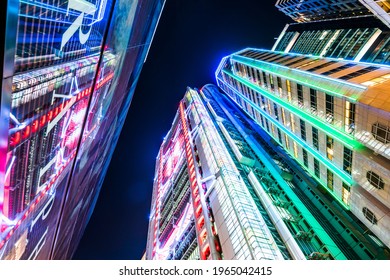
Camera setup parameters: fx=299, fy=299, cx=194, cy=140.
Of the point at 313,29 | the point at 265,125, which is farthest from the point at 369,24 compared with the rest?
the point at 265,125

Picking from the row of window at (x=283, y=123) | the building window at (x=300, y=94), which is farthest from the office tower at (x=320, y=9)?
the building window at (x=300, y=94)

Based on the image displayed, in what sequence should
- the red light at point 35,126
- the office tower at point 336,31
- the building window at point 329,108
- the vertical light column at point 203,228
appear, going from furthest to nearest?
the office tower at point 336,31
the building window at point 329,108
the vertical light column at point 203,228
the red light at point 35,126

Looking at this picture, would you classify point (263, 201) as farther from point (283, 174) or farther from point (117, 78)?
point (117, 78)

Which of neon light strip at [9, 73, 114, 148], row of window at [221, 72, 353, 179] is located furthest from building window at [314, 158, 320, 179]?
neon light strip at [9, 73, 114, 148]

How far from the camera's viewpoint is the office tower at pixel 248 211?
3259 cm

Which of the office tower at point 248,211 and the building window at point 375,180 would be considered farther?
the office tower at point 248,211

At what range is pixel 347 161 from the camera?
32.5 meters

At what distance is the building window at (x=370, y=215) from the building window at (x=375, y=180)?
3.08 metres

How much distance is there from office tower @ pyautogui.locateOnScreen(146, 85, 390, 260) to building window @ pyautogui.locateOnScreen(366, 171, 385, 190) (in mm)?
10099

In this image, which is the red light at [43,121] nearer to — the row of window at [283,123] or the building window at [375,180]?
the building window at [375,180]

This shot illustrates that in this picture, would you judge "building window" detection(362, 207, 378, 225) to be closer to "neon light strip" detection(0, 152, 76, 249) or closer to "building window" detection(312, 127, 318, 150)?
"building window" detection(312, 127, 318, 150)

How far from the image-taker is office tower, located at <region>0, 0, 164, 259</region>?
1243cm

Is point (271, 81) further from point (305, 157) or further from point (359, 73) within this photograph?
point (359, 73)

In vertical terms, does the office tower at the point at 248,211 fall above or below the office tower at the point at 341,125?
below
